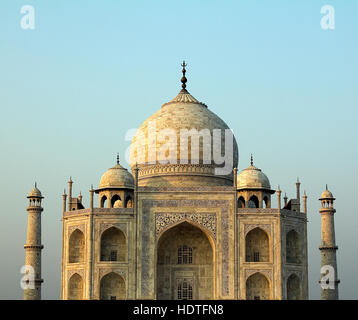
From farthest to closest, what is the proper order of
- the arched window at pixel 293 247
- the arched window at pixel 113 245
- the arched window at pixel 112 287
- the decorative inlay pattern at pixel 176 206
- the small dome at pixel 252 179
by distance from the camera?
the small dome at pixel 252 179
the arched window at pixel 293 247
the arched window at pixel 113 245
the arched window at pixel 112 287
the decorative inlay pattern at pixel 176 206

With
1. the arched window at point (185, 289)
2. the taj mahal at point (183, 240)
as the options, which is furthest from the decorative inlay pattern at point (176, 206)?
the arched window at point (185, 289)

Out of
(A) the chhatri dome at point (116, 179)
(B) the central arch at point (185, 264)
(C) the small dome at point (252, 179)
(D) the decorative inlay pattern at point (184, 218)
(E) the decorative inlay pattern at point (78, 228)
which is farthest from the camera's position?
(C) the small dome at point (252, 179)

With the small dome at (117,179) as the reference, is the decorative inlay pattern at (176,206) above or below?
below

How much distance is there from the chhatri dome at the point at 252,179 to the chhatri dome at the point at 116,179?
5174mm

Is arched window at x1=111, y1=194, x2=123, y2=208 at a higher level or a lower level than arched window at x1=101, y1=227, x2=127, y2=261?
higher

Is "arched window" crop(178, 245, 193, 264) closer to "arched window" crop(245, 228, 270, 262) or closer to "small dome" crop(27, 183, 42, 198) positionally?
"arched window" crop(245, 228, 270, 262)

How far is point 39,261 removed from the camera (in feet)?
128

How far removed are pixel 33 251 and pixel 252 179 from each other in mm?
10652

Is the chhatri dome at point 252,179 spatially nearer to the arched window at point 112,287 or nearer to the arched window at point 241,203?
the arched window at point 241,203

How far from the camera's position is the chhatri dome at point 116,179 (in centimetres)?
3934

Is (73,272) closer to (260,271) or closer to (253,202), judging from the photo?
(260,271)

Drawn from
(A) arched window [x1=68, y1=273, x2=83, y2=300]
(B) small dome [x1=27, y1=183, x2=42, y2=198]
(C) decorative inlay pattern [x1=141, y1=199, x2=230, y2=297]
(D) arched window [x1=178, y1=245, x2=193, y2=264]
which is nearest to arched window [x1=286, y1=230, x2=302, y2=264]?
(C) decorative inlay pattern [x1=141, y1=199, x2=230, y2=297]

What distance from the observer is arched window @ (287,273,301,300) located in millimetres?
39000

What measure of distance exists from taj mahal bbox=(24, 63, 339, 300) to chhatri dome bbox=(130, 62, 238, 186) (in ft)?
0.25
